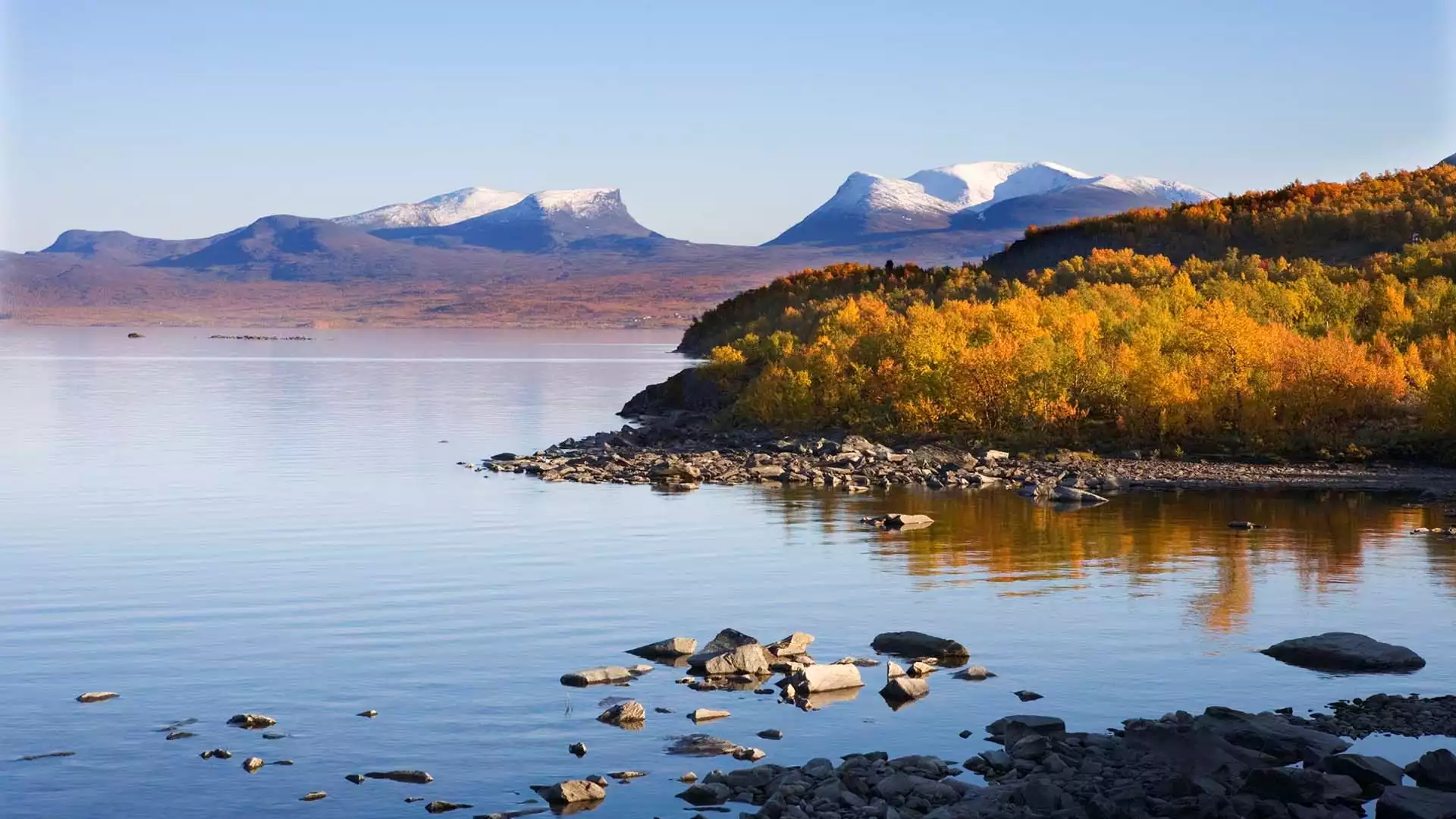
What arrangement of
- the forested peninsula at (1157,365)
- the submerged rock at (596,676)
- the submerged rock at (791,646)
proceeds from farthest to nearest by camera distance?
the forested peninsula at (1157,365)
the submerged rock at (791,646)
the submerged rock at (596,676)

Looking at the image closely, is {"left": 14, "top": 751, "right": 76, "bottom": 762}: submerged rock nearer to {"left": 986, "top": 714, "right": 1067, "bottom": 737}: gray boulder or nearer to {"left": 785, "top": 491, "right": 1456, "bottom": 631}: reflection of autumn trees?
{"left": 986, "top": 714, "right": 1067, "bottom": 737}: gray boulder

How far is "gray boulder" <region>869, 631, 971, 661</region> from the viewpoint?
17719 millimetres

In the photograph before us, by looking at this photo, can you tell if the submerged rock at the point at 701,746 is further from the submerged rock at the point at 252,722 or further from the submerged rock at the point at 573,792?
the submerged rock at the point at 252,722

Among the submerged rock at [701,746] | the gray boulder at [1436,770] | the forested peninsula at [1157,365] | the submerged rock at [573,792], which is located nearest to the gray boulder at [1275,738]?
the gray boulder at [1436,770]

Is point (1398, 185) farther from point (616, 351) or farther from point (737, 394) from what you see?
point (616, 351)

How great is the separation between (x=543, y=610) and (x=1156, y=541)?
10.9m

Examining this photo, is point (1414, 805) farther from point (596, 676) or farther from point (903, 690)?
point (596, 676)

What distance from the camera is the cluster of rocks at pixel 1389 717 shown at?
14.5 m

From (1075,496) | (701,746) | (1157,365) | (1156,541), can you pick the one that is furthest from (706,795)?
(1157,365)

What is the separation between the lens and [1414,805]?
1183 centimetres

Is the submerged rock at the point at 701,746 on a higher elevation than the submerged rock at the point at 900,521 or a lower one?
lower

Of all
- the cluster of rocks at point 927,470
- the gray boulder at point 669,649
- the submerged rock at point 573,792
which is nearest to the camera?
the submerged rock at point 573,792

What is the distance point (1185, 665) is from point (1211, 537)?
10.1m

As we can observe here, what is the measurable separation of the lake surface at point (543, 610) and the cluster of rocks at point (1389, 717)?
374 mm
